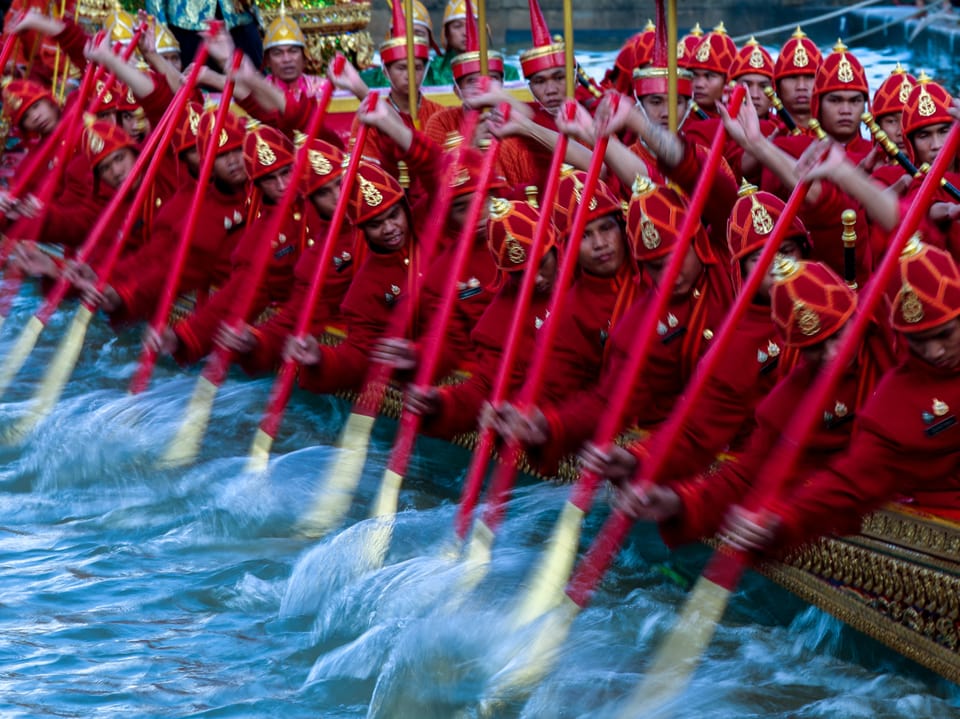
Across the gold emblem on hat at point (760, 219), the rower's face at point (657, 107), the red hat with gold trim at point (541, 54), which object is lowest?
the gold emblem on hat at point (760, 219)

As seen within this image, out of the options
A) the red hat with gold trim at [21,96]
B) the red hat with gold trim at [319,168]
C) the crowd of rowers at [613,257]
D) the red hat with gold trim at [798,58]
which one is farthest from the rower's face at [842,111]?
the red hat with gold trim at [21,96]

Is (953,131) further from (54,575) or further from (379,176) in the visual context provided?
(54,575)

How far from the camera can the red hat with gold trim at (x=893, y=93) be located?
5203 mm

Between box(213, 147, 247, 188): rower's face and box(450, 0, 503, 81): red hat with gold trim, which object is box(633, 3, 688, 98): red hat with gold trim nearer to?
box(450, 0, 503, 81): red hat with gold trim

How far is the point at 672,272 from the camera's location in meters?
4.08

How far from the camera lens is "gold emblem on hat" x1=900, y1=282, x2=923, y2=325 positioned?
11.1 feet

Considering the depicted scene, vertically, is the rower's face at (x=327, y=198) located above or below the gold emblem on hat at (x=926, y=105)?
below

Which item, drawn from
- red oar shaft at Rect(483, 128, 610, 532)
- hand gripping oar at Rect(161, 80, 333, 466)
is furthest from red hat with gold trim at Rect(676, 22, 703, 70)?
red oar shaft at Rect(483, 128, 610, 532)

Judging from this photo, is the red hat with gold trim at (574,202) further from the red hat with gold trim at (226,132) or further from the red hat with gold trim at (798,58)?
the red hat with gold trim at (226,132)

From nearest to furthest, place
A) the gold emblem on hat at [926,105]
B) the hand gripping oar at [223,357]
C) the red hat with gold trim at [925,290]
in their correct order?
the red hat with gold trim at [925,290] → the gold emblem on hat at [926,105] → the hand gripping oar at [223,357]

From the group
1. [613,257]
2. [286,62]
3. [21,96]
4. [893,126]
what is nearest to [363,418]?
[613,257]

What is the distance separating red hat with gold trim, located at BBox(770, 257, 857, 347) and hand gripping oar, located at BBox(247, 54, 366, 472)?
2154 mm

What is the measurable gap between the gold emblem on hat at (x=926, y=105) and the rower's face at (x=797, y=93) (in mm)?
1110

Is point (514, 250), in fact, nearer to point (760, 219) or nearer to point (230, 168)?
point (760, 219)
